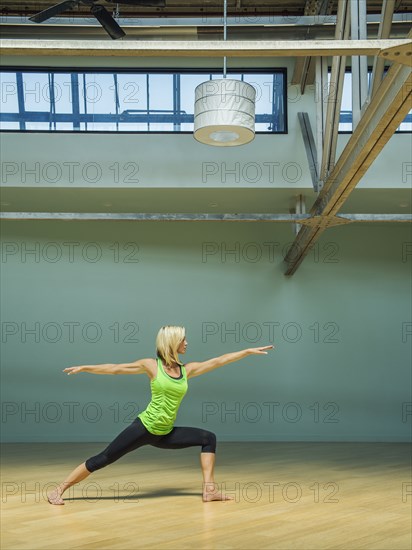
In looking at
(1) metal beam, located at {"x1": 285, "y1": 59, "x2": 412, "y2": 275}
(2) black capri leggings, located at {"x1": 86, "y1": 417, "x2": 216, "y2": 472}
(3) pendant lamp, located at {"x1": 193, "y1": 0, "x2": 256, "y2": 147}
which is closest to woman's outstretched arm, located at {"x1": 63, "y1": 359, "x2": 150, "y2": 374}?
(2) black capri leggings, located at {"x1": 86, "y1": 417, "x2": 216, "y2": 472}

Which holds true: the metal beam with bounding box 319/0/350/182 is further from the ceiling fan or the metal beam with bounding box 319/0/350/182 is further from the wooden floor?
the wooden floor

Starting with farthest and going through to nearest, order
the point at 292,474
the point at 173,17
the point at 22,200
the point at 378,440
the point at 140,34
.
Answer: the point at 378,440, the point at 22,200, the point at 173,17, the point at 140,34, the point at 292,474

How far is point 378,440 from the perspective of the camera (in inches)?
490

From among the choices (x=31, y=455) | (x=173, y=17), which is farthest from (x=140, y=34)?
(x=31, y=455)

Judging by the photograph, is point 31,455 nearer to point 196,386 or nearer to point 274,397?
point 196,386

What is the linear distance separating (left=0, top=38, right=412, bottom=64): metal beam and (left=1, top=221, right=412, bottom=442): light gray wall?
831 cm

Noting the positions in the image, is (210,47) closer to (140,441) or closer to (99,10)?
(140,441)

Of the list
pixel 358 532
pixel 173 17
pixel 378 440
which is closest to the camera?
pixel 358 532

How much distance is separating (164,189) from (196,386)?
3442 millimetres

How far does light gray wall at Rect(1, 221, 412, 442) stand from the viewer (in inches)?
486

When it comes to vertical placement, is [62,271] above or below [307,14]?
below

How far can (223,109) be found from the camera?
689 cm

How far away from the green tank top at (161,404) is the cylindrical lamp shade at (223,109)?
7.53ft

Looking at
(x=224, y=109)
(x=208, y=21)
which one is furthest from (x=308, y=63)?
(x=224, y=109)
